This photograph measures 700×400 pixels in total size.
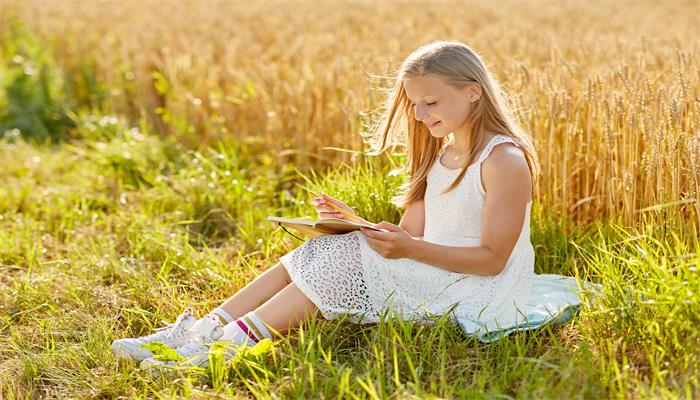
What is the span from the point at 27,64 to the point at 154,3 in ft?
14.9

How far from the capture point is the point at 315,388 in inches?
104

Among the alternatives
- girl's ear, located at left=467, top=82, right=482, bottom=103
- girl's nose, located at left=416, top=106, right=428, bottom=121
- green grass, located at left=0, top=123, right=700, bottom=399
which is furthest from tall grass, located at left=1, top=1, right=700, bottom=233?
girl's nose, located at left=416, top=106, right=428, bottom=121

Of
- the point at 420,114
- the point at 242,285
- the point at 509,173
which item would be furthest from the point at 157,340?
the point at 509,173

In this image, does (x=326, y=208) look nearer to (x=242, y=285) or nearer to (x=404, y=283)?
(x=404, y=283)

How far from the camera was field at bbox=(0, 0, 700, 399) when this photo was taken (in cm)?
270

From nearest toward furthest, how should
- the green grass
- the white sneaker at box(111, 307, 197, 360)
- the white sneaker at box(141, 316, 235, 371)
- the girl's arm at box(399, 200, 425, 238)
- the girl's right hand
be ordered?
the green grass < the white sneaker at box(141, 316, 235, 371) < the white sneaker at box(111, 307, 197, 360) < the girl's right hand < the girl's arm at box(399, 200, 425, 238)

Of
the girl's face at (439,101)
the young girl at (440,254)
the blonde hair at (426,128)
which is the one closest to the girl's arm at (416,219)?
the blonde hair at (426,128)

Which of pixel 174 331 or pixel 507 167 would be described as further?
pixel 174 331

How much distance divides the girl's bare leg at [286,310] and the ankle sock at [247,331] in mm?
25

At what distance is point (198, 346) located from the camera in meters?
2.93

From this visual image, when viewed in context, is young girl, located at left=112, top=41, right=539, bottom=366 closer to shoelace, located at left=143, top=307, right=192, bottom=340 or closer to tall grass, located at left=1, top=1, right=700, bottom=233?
shoelace, located at left=143, top=307, right=192, bottom=340

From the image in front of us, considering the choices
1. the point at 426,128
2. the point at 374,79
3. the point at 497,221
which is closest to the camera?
the point at 497,221

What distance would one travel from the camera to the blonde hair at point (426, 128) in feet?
9.59

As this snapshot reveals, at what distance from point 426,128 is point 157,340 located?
1.30 metres
